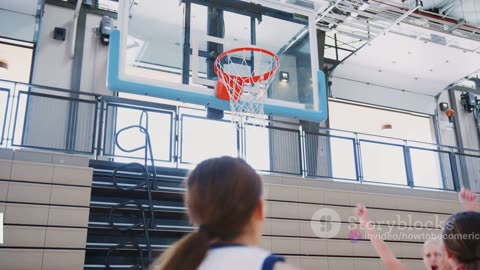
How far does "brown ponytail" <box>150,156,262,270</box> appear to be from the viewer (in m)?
1.10

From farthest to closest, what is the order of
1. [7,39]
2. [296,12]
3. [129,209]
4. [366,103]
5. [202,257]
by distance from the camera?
[366,103], [7,39], [296,12], [129,209], [202,257]

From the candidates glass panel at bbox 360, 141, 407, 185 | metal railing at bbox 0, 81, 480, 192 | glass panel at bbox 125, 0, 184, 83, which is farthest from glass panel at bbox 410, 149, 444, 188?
glass panel at bbox 125, 0, 184, 83

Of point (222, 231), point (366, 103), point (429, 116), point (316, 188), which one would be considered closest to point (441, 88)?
point (429, 116)

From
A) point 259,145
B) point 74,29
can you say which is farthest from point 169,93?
point 74,29

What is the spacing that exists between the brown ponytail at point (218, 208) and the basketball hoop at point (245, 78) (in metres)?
4.61

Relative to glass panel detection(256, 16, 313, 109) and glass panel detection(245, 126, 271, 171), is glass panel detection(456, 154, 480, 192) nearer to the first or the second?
glass panel detection(245, 126, 271, 171)

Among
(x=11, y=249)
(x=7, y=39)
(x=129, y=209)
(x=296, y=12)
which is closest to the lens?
(x=11, y=249)

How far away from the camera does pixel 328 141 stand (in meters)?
8.64

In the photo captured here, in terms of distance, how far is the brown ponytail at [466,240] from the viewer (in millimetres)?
1641

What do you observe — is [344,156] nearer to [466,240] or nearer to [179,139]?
[179,139]

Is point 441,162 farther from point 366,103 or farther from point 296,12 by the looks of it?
point 296,12

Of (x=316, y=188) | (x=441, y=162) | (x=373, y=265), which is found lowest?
(x=373, y=265)

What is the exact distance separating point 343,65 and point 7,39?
6.91 metres

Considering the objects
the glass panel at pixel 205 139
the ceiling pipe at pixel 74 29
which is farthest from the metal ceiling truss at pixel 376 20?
the ceiling pipe at pixel 74 29
